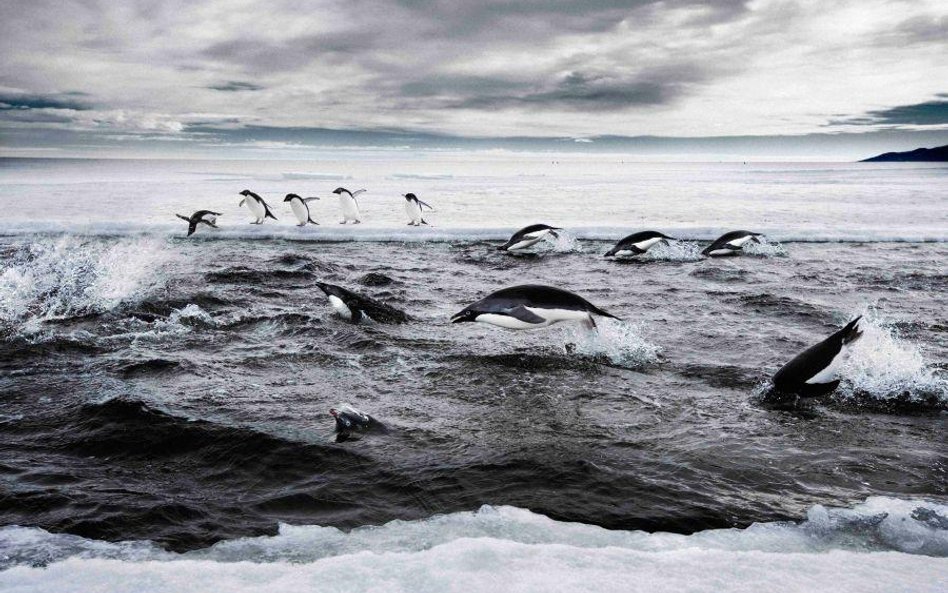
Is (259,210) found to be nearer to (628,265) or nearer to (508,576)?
(628,265)

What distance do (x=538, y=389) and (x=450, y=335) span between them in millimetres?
1653

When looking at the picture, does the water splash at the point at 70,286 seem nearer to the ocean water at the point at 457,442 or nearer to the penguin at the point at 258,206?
the ocean water at the point at 457,442

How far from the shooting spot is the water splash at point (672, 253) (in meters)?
11.8

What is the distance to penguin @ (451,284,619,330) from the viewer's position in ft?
18.9

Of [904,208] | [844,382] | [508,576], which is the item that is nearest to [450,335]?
[844,382]

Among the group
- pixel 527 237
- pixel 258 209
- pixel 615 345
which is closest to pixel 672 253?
pixel 527 237

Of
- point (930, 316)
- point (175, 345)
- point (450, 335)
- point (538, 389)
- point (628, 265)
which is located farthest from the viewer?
point (628, 265)

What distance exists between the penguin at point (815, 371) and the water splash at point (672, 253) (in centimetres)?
694

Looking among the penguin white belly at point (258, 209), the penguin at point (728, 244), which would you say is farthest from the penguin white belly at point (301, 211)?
the penguin at point (728, 244)

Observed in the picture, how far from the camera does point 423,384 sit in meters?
5.25

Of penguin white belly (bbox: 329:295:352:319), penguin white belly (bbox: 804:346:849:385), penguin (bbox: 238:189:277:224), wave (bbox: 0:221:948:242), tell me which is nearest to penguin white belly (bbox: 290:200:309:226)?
wave (bbox: 0:221:948:242)

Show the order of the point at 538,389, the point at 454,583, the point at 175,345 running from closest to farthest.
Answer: the point at 454,583 → the point at 538,389 → the point at 175,345

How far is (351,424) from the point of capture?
4.28 meters

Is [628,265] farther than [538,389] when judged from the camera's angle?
Yes
